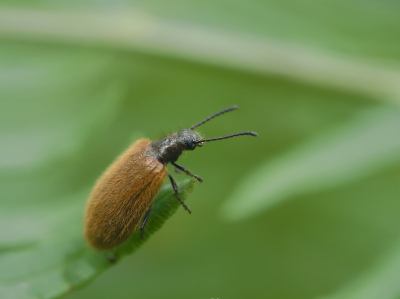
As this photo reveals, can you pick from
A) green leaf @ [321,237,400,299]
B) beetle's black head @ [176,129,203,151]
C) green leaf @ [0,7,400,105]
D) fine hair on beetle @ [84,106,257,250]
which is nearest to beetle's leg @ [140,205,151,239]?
fine hair on beetle @ [84,106,257,250]

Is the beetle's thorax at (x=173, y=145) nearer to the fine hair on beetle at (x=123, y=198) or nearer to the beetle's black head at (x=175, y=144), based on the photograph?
the beetle's black head at (x=175, y=144)

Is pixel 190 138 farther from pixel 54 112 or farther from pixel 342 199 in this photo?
pixel 342 199

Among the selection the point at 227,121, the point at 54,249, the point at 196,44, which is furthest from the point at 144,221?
the point at 227,121

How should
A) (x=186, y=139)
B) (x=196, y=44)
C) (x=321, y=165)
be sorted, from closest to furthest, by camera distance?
(x=321, y=165) → (x=186, y=139) → (x=196, y=44)

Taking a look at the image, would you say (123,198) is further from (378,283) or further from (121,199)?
(378,283)

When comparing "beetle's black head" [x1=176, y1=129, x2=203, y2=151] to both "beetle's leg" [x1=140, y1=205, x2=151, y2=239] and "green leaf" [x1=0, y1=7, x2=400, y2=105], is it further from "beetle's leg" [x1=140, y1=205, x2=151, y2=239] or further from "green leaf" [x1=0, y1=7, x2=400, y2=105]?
"green leaf" [x1=0, y1=7, x2=400, y2=105]

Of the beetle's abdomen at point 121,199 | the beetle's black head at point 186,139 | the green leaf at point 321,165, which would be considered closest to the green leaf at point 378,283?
the green leaf at point 321,165
